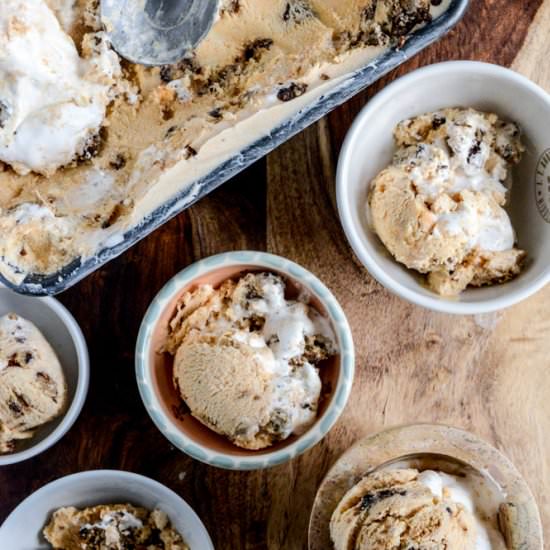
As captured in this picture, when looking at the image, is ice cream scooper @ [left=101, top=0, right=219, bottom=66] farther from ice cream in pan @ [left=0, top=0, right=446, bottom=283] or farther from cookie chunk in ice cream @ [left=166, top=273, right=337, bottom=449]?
cookie chunk in ice cream @ [left=166, top=273, right=337, bottom=449]

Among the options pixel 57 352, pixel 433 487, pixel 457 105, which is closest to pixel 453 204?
pixel 457 105

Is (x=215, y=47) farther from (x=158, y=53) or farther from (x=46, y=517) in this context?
(x=46, y=517)

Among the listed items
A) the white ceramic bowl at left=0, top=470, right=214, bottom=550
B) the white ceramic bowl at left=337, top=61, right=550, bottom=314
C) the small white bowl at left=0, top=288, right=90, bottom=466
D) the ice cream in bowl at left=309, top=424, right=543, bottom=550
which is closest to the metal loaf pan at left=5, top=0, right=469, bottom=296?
the white ceramic bowl at left=337, top=61, right=550, bottom=314

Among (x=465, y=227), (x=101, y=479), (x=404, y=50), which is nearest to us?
(x=404, y=50)

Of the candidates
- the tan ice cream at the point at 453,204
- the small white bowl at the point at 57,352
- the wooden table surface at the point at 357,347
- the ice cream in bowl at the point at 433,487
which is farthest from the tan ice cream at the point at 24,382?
the tan ice cream at the point at 453,204

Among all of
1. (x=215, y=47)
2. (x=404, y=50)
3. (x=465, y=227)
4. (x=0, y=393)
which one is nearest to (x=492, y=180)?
(x=465, y=227)
